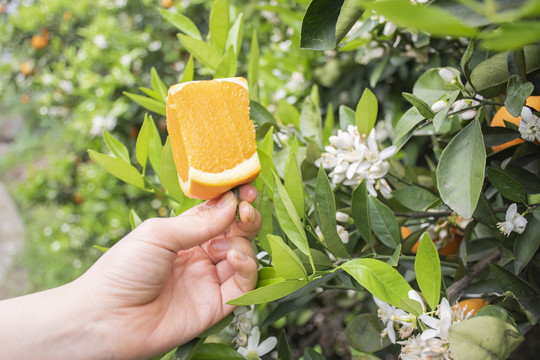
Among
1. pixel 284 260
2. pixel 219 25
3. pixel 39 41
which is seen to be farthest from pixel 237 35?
pixel 39 41

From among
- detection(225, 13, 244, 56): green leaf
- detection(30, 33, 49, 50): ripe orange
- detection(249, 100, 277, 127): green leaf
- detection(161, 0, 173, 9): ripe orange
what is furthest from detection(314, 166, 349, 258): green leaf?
detection(30, 33, 49, 50): ripe orange

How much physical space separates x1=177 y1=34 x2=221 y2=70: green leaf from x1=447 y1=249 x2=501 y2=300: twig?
500mm

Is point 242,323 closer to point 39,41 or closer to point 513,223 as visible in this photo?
point 513,223

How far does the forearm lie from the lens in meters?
0.66

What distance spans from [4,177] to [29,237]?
1.09 m

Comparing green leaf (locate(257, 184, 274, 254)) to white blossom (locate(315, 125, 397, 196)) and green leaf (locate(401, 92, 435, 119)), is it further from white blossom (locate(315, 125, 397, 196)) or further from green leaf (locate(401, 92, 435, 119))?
green leaf (locate(401, 92, 435, 119))

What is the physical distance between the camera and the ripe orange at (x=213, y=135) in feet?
1.89

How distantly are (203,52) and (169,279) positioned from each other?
14.4 inches

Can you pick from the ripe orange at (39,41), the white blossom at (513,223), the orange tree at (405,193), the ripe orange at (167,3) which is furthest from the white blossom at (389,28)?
the ripe orange at (39,41)

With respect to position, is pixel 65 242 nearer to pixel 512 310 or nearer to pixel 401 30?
pixel 401 30

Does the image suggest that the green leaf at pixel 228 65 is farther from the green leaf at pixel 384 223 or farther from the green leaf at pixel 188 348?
the green leaf at pixel 188 348

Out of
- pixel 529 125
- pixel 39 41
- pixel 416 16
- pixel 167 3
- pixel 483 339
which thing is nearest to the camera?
pixel 416 16

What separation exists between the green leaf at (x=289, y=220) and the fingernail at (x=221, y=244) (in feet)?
0.46

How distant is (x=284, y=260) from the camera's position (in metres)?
0.50
